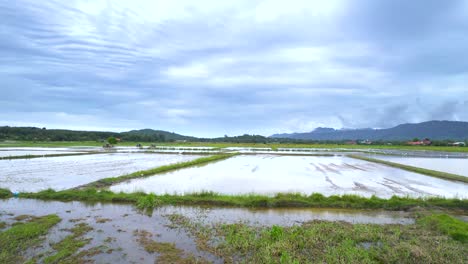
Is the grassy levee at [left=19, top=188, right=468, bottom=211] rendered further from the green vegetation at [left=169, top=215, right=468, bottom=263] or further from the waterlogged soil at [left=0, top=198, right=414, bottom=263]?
the green vegetation at [left=169, top=215, right=468, bottom=263]

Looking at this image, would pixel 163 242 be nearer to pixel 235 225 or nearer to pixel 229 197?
pixel 235 225

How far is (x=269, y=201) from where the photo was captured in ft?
Answer: 32.7

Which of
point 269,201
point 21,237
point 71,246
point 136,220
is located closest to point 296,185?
point 269,201

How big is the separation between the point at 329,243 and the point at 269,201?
3.80 metres

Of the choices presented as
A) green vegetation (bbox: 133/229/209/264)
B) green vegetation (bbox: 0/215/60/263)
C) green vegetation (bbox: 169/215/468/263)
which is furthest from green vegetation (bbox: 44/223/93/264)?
green vegetation (bbox: 169/215/468/263)

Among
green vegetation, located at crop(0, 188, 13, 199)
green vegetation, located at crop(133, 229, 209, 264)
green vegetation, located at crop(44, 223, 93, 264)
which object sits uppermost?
green vegetation, located at crop(0, 188, 13, 199)

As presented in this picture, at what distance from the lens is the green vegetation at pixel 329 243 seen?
218 inches

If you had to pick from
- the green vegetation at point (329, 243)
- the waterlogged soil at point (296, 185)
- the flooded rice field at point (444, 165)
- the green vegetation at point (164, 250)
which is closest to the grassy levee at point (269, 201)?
the waterlogged soil at point (296, 185)

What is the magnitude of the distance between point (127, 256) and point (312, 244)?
3.85 metres

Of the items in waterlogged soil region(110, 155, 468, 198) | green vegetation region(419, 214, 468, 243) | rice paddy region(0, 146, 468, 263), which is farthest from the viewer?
waterlogged soil region(110, 155, 468, 198)

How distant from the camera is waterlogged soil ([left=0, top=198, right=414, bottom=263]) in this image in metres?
5.79

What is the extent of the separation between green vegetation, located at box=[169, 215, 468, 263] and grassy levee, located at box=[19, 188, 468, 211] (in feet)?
7.64

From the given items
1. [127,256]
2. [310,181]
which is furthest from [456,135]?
[127,256]

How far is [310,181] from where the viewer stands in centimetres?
1566
